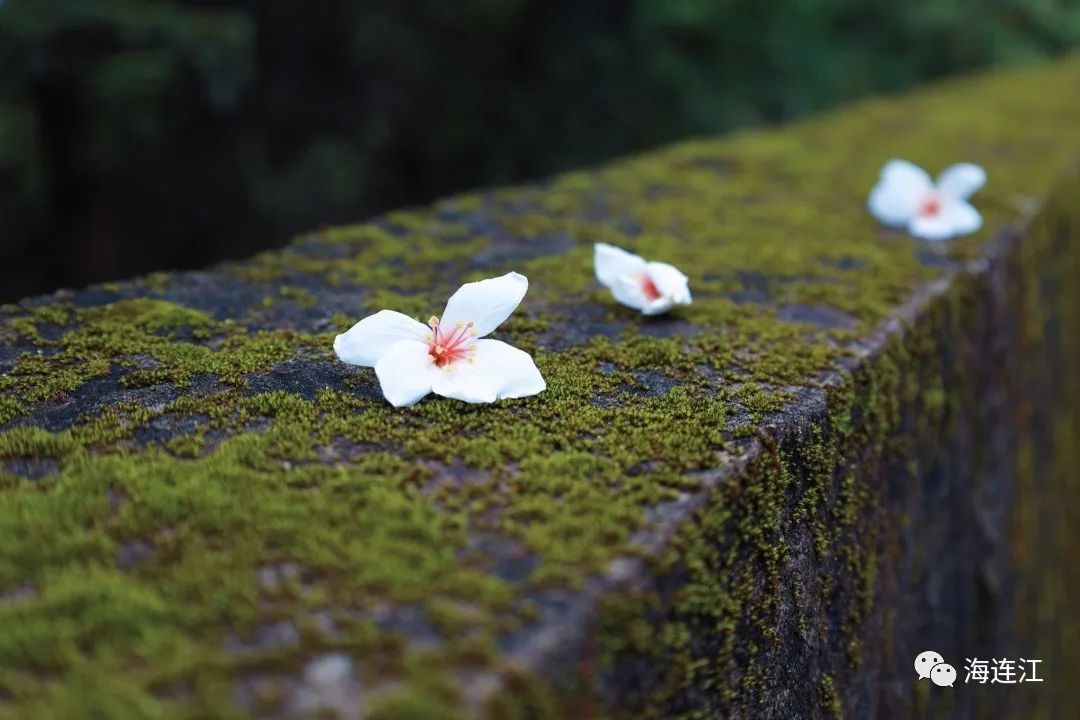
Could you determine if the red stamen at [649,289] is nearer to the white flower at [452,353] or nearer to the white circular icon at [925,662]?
the white flower at [452,353]

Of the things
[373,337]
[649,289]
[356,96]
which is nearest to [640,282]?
[649,289]

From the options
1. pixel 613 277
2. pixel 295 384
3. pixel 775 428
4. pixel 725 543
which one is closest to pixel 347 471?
pixel 295 384

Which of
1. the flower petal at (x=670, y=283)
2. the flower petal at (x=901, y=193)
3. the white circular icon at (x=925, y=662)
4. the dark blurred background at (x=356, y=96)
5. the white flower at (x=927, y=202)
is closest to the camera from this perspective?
the flower petal at (x=670, y=283)

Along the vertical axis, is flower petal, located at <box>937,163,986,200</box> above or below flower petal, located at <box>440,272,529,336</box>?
above

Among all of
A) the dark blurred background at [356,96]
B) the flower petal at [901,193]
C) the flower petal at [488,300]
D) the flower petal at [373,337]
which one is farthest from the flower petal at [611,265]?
the dark blurred background at [356,96]

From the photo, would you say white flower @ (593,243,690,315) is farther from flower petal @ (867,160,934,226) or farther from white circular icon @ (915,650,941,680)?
flower petal @ (867,160,934,226)

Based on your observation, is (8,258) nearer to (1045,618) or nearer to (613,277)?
(613,277)

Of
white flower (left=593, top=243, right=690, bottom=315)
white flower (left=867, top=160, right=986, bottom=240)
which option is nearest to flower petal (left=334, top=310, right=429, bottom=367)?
white flower (left=593, top=243, right=690, bottom=315)

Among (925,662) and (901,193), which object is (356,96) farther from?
(925,662)
